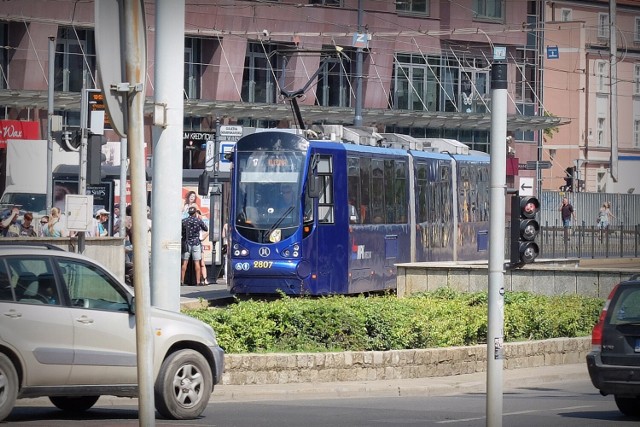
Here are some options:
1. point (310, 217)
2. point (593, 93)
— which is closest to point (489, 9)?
point (593, 93)

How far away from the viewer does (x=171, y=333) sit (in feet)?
42.2

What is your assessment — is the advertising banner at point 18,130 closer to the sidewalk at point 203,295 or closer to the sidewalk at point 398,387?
the sidewalk at point 203,295

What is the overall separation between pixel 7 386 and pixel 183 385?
1980mm

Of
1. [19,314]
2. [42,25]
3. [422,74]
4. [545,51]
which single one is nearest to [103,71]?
[19,314]

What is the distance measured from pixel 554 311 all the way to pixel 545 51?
3937 cm

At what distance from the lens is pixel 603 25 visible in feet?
211

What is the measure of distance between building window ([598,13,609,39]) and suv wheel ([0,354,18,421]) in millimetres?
55138

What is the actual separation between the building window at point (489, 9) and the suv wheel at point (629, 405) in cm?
4270

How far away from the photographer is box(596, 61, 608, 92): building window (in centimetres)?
6638

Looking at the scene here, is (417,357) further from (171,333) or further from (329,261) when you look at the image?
(329,261)

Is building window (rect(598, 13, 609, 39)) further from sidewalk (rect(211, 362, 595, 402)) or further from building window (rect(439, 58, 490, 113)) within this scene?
sidewalk (rect(211, 362, 595, 402))

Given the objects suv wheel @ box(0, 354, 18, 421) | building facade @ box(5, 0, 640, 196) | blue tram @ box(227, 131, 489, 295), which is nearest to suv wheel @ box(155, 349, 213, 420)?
suv wheel @ box(0, 354, 18, 421)

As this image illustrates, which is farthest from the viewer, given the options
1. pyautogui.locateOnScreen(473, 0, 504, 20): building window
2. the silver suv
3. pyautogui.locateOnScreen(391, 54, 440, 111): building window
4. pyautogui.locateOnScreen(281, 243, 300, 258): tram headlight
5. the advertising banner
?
pyautogui.locateOnScreen(473, 0, 504, 20): building window

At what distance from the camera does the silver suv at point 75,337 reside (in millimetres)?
11867
